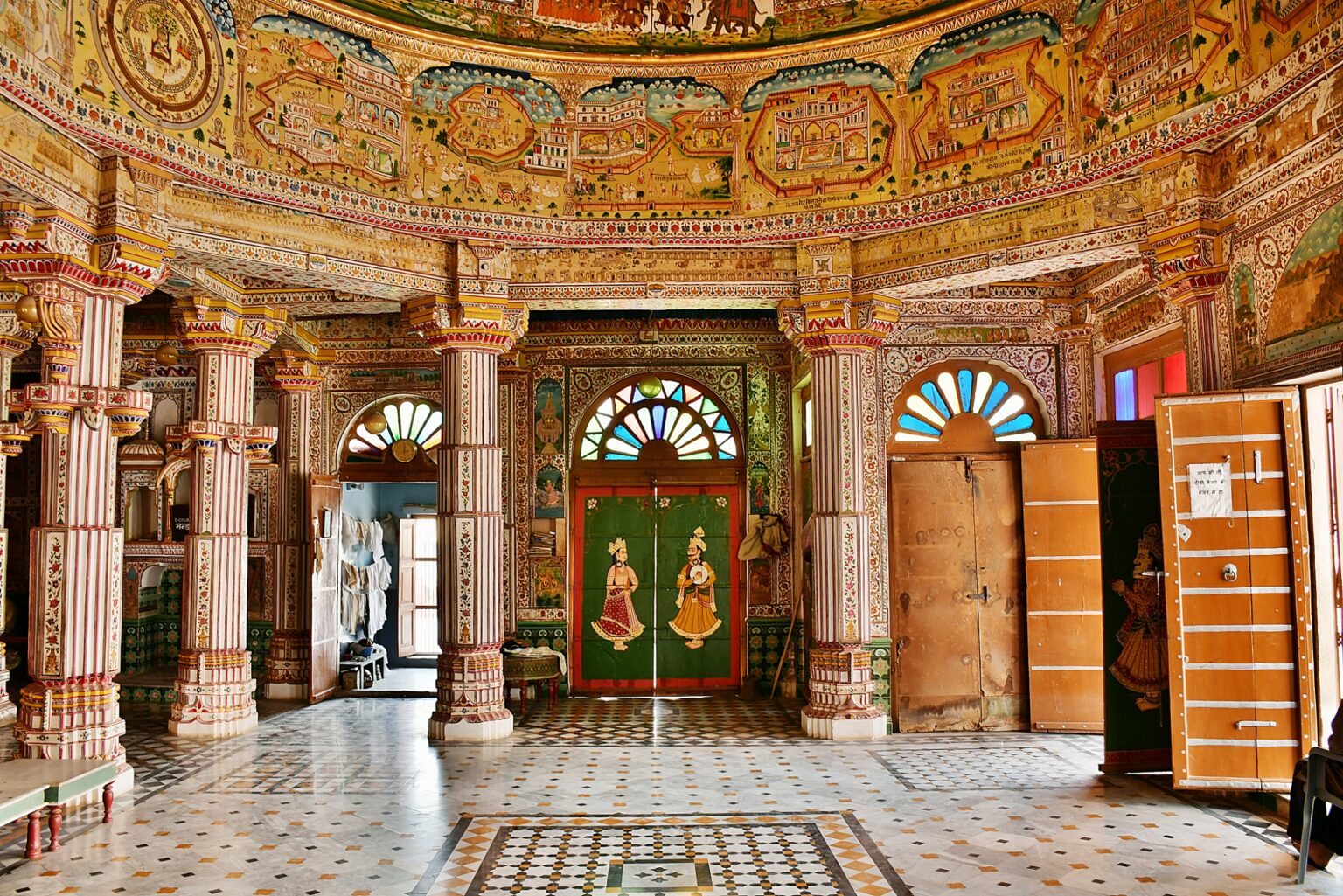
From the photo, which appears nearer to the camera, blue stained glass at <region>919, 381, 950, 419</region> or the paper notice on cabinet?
the paper notice on cabinet

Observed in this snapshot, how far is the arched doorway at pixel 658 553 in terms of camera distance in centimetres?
1202

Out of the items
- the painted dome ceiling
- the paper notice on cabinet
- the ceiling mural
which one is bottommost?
the paper notice on cabinet

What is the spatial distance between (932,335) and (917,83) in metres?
2.52

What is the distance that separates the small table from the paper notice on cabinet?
648 centimetres

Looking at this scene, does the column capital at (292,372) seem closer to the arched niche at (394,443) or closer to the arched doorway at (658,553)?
the arched niche at (394,443)

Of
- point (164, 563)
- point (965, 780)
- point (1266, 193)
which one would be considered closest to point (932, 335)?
point (1266, 193)

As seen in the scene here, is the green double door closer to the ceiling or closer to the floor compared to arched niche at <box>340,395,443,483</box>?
closer to the floor

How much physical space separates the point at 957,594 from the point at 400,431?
6.82 metres

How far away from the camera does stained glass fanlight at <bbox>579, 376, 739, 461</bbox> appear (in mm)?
12227

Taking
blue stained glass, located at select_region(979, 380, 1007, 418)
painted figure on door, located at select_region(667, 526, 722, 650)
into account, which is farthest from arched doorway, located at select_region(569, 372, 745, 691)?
blue stained glass, located at select_region(979, 380, 1007, 418)

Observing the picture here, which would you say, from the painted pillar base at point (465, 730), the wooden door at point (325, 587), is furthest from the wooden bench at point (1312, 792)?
the wooden door at point (325, 587)

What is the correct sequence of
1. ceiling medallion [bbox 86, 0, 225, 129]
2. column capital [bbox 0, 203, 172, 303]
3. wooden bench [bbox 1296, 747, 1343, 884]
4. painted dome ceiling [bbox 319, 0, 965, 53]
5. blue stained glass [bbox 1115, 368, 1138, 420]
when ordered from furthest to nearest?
blue stained glass [bbox 1115, 368, 1138, 420]
painted dome ceiling [bbox 319, 0, 965, 53]
ceiling medallion [bbox 86, 0, 225, 129]
column capital [bbox 0, 203, 172, 303]
wooden bench [bbox 1296, 747, 1343, 884]

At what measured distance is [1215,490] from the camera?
22.6 feet

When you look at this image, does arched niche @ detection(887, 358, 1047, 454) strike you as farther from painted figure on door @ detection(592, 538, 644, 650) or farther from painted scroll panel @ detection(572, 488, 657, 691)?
painted figure on door @ detection(592, 538, 644, 650)
